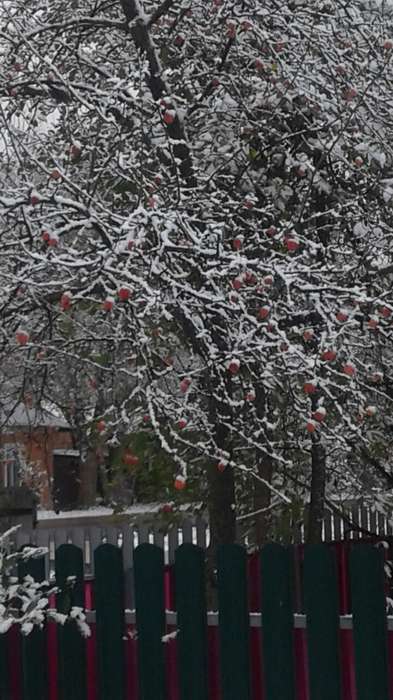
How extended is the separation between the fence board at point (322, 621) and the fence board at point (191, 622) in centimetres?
53

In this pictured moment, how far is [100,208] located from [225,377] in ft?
4.50

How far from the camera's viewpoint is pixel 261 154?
19.2 feet

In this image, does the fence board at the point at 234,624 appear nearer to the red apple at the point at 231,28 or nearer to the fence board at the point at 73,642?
the fence board at the point at 73,642

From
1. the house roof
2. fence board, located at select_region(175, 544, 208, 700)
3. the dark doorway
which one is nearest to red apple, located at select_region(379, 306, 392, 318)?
fence board, located at select_region(175, 544, 208, 700)

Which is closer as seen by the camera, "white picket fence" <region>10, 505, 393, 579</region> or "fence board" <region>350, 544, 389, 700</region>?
"fence board" <region>350, 544, 389, 700</region>

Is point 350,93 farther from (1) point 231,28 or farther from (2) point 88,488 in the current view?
(2) point 88,488

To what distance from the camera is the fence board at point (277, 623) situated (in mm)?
4031

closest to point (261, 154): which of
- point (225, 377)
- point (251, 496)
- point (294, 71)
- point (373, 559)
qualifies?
point (294, 71)

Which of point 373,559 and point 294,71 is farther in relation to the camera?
point 294,71

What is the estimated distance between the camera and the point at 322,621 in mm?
3908

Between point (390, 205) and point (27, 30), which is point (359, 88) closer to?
point (390, 205)

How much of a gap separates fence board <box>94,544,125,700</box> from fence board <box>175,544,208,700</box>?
0.38 m

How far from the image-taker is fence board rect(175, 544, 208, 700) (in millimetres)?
4297

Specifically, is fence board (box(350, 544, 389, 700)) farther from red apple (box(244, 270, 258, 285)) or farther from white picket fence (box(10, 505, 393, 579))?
white picket fence (box(10, 505, 393, 579))
